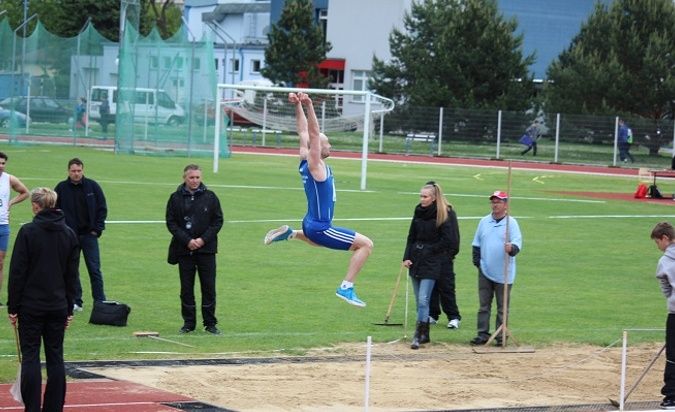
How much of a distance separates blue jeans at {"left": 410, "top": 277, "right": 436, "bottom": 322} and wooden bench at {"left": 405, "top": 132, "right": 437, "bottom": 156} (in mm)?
48402

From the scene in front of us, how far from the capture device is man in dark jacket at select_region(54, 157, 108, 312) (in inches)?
714

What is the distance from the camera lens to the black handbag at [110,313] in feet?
58.0

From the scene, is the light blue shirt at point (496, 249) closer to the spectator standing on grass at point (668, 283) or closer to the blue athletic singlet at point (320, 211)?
the spectator standing on grass at point (668, 283)

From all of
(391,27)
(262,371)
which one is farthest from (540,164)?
(262,371)

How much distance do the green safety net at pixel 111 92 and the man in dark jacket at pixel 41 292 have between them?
41.3 meters

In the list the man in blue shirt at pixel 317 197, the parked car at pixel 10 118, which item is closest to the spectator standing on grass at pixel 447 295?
the man in blue shirt at pixel 317 197

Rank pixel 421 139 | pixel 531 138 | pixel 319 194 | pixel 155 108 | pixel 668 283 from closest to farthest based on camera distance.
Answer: pixel 668 283 → pixel 319 194 → pixel 155 108 → pixel 531 138 → pixel 421 139

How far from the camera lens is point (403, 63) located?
8112 cm

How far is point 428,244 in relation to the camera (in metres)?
17.6

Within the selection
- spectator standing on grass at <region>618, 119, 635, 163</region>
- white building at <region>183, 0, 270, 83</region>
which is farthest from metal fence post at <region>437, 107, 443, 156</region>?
white building at <region>183, 0, 270, 83</region>

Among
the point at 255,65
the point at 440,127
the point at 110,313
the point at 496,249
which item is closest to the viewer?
the point at 110,313

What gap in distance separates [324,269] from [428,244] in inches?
272

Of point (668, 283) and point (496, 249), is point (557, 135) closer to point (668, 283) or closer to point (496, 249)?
point (496, 249)

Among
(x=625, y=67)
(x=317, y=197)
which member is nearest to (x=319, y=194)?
(x=317, y=197)
